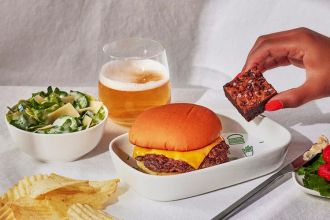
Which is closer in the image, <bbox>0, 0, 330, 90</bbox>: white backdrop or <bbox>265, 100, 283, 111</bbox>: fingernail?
<bbox>265, 100, 283, 111</bbox>: fingernail

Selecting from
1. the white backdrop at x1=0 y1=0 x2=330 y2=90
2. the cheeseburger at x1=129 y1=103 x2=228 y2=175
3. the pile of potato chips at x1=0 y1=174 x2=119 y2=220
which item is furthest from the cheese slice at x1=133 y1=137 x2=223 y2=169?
the white backdrop at x1=0 y1=0 x2=330 y2=90

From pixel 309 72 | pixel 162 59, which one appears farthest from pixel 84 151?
pixel 309 72

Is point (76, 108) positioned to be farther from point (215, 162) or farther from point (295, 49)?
point (295, 49)

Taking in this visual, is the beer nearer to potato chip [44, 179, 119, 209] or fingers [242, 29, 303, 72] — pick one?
fingers [242, 29, 303, 72]

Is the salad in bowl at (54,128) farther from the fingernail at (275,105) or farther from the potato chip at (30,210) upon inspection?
the fingernail at (275,105)

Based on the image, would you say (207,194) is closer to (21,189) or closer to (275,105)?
(275,105)

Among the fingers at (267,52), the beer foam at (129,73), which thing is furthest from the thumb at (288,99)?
the beer foam at (129,73)

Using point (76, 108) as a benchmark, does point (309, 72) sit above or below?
above
